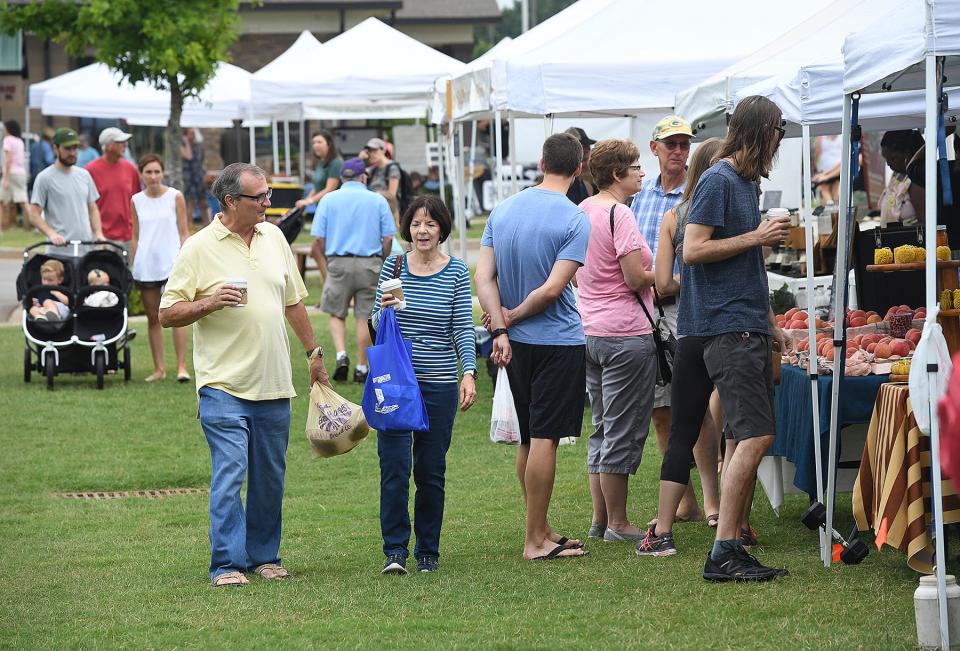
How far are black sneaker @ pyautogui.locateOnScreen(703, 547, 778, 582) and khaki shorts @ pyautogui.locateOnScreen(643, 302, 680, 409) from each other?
153 cm

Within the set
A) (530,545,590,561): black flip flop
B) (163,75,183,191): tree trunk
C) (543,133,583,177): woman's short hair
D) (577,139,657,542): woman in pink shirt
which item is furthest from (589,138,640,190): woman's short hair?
(163,75,183,191): tree trunk

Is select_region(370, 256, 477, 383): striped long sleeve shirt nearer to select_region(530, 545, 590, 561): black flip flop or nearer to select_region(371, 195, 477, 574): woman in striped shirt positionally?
select_region(371, 195, 477, 574): woman in striped shirt

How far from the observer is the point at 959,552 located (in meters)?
6.61

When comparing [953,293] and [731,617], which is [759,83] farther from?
[731,617]

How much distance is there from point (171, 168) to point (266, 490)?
21029 millimetres

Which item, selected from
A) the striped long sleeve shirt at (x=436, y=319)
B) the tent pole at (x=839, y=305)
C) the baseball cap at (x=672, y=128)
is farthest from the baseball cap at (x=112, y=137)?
the tent pole at (x=839, y=305)

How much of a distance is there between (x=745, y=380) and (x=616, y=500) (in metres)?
1.48

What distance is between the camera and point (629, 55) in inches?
426

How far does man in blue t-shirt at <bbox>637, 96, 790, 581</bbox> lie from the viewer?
6098 millimetres

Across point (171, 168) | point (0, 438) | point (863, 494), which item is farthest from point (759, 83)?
point (171, 168)

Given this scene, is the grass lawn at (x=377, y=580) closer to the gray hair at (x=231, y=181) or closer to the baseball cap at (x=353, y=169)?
the gray hair at (x=231, y=181)

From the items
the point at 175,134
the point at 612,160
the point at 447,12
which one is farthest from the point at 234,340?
the point at 447,12

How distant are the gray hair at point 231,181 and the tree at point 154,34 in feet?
61.1

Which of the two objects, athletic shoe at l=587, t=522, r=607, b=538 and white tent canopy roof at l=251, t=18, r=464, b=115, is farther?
white tent canopy roof at l=251, t=18, r=464, b=115
